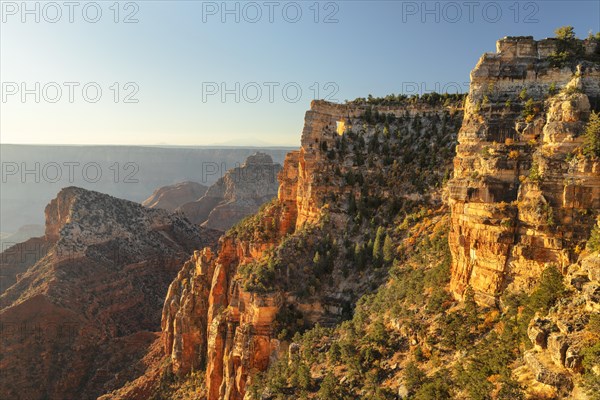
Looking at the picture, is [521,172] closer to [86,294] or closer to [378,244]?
[378,244]

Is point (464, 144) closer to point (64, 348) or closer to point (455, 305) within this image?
point (455, 305)

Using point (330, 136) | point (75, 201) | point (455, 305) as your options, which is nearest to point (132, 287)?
point (75, 201)

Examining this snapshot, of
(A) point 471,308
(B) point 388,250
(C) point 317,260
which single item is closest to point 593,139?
(A) point 471,308

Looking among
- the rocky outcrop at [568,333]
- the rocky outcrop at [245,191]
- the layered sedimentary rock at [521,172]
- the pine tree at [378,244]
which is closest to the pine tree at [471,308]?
the layered sedimentary rock at [521,172]

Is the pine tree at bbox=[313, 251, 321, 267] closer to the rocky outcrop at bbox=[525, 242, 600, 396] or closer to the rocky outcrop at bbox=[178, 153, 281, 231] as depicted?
the rocky outcrop at bbox=[525, 242, 600, 396]

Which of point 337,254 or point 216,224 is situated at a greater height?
point 337,254

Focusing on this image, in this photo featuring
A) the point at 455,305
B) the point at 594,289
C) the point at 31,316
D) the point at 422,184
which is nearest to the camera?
the point at 594,289
